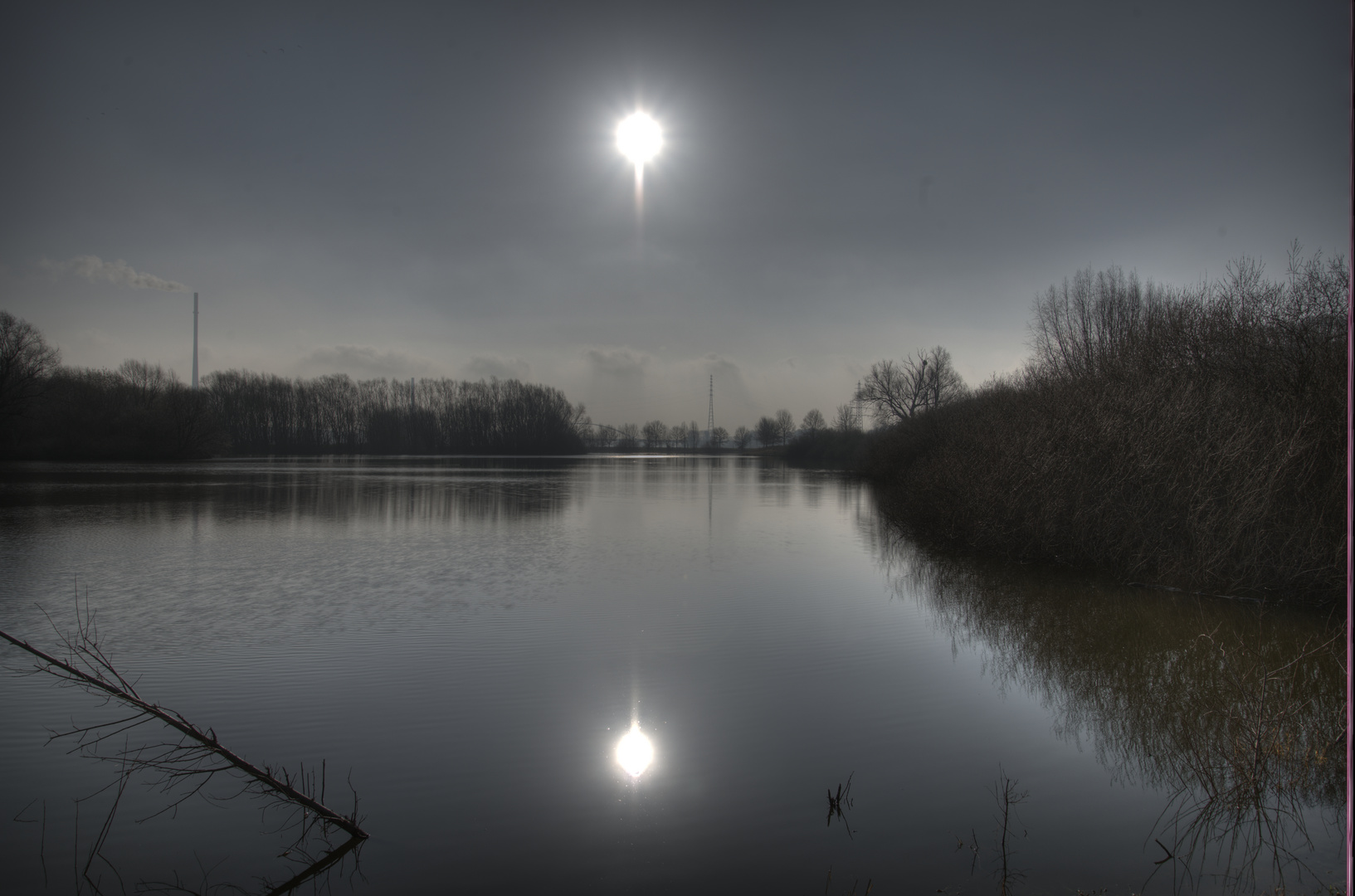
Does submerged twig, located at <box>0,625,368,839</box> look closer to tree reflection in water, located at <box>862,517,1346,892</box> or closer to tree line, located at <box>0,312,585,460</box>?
tree reflection in water, located at <box>862,517,1346,892</box>

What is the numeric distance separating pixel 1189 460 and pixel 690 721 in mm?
10285

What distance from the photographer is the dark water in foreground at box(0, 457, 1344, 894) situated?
379 centimetres

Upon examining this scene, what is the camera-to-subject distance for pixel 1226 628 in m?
8.52

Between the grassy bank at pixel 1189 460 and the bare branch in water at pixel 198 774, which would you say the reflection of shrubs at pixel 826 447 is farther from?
the bare branch in water at pixel 198 774

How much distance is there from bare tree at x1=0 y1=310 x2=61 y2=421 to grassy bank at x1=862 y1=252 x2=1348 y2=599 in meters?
50.3

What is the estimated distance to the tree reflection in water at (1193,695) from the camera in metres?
4.07

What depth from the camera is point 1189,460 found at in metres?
11.4

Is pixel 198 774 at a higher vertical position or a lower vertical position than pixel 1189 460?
lower

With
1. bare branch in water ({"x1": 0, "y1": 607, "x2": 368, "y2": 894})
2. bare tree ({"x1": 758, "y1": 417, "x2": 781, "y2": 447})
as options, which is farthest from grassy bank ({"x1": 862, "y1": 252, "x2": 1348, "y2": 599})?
bare tree ({"x1": 758, "y1": 417, "x2": 781, "y2": 447})

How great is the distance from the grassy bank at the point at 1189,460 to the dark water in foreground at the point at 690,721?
1010mm

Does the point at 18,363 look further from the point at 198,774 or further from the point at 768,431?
the point at 768,431

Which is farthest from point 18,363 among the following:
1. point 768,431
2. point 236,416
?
point 768,431

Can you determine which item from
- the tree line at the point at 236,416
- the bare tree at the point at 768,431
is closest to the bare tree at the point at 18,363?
the tree line at the point at 236,416

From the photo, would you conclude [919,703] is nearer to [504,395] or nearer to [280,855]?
[280,855]
